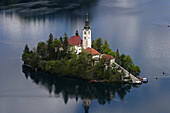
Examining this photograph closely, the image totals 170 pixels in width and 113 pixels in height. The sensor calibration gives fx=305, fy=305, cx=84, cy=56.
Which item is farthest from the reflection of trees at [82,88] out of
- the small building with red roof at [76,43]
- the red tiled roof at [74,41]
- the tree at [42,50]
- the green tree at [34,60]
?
the red tiled roof at [74,41]

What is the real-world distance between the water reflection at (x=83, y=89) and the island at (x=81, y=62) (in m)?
1.28

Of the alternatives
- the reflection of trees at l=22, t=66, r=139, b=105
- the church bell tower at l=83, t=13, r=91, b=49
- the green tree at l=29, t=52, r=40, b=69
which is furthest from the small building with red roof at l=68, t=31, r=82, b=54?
the reflection of trees at l=22, t=66, r=139, b=105

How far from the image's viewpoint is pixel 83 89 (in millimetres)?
62656

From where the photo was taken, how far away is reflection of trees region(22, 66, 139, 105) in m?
59.9

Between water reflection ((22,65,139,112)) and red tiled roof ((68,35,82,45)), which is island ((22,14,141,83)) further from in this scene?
A: water reflection ((22,65,139,112))

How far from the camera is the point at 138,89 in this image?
201 ft

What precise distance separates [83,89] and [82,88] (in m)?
0.46

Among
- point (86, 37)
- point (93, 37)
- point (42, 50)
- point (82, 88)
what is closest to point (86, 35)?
point (86, 37)

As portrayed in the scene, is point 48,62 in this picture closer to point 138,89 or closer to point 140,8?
point 138,89

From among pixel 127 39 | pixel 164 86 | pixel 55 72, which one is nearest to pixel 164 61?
pixel 164 86

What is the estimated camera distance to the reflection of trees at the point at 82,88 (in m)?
59.9

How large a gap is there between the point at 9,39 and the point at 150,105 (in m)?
54.8

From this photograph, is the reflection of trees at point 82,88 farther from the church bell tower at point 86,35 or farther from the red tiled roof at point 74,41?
the church bell tower at point 86,35

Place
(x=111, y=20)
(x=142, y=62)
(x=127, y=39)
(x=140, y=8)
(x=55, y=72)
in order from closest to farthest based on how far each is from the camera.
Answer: (x=55, y=72), (x=142, y=62), (x=127, y=39), (x=111, y=20), (x=140, y=8)
